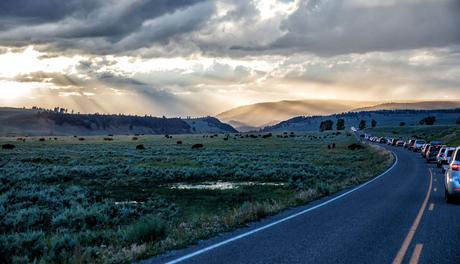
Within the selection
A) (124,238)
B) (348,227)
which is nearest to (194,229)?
(124,238)

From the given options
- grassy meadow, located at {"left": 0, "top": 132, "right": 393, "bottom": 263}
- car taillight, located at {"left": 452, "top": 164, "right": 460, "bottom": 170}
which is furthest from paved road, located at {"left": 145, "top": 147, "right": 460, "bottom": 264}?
car taillight, located at {"left": 452, "top": 164, "right": 460, "bottom": 170}

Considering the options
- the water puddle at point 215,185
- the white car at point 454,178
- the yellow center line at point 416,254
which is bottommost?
the water puddle at point 215,185

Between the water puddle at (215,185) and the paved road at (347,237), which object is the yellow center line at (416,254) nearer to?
the paved road at (347,237)

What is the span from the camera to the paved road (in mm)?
9180

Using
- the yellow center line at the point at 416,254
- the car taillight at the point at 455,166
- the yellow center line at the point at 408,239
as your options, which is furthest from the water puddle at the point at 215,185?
the yellow center line at the point at 416,254

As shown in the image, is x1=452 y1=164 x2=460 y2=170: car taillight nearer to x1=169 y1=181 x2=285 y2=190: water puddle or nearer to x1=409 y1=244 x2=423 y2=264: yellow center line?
x1=409 y1=244 x2=423 y2=264: yellow center line

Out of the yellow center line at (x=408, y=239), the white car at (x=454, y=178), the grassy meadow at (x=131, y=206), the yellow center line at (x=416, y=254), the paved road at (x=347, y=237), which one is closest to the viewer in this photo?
the yellow center line at (x=416, y=254)

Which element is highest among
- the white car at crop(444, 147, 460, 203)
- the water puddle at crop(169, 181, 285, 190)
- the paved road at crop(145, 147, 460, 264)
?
the white car at crop(444, 147, 460, 203)

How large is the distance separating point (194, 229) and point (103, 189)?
15.2m

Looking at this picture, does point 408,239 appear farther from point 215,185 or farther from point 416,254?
point 215,185

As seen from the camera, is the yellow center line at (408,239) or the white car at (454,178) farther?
the white car at (454,178)

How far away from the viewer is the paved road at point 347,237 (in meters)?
9.18

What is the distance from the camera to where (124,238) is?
12148mm

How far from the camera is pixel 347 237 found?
1118 cm
